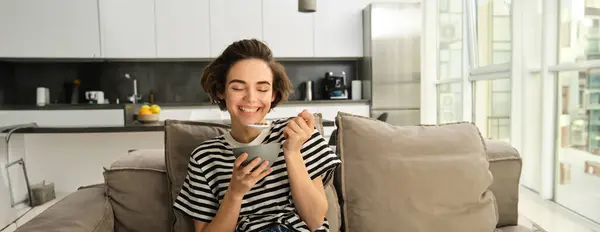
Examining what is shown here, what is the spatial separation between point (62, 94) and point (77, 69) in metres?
0.31

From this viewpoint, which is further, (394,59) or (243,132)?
(394,59)

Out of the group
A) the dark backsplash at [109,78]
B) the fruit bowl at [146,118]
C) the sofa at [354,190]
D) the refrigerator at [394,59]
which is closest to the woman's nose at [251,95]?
the sofa at [354,190]

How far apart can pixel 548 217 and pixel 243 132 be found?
5.21 ft

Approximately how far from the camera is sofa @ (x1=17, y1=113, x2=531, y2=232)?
1551 millimetres

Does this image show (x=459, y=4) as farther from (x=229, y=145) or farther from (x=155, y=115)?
(x=229, y=145)

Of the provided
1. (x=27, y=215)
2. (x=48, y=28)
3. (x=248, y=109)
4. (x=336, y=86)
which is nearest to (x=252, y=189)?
(x=248, y=109)

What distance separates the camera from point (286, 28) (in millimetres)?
4996

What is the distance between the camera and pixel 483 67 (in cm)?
358

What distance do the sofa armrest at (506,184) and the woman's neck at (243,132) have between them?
89 cm

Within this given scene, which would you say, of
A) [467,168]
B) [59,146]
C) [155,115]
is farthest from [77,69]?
[467,168]

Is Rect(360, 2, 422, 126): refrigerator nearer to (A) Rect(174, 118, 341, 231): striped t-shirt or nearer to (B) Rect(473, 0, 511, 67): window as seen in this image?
(B) Rect(473, 0, 511, 67): window

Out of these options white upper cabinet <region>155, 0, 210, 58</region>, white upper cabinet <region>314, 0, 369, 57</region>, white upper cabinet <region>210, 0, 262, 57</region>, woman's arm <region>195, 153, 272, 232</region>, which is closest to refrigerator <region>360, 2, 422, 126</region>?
white upper cabinet <region>314, 0, 369, 57</region>

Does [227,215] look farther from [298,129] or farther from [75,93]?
[75,93]

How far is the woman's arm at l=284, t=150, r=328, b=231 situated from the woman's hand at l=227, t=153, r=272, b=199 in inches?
5.0
